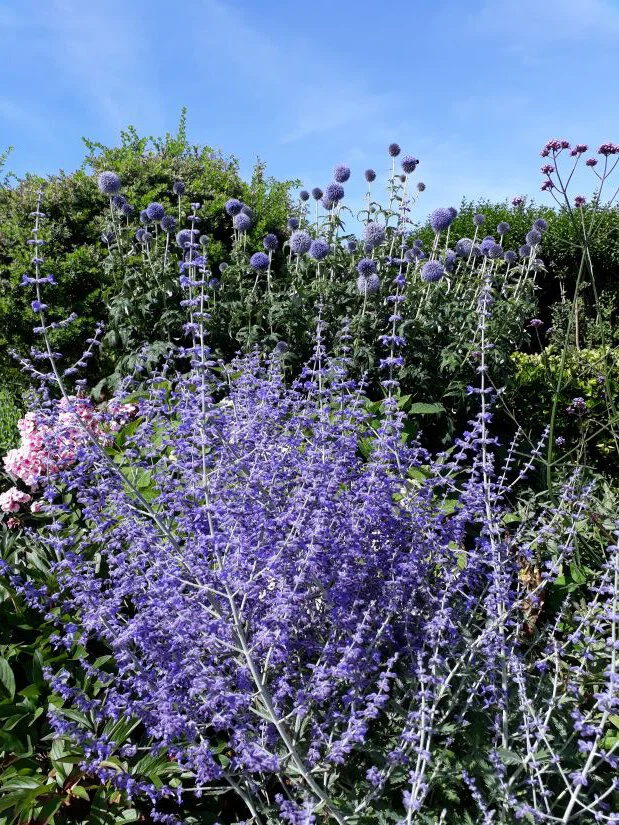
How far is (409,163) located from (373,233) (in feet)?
3.35

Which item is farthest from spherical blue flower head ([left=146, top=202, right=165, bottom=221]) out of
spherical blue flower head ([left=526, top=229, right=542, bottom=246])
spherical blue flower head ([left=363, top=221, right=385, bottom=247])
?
spherical blue flower head ([left=526, top=229, right=542, bottom=246])

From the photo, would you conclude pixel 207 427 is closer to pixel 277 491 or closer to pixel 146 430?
pixel 277 491

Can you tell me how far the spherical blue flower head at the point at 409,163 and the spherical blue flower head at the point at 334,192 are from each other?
680 mm

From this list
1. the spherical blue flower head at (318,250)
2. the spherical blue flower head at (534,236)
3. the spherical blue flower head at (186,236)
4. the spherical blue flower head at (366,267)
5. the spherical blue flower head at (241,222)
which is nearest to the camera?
the spherical blue flower head at (186,236)

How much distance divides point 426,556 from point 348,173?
5783 millimetres

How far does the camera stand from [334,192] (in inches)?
293

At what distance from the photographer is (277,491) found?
122 inches

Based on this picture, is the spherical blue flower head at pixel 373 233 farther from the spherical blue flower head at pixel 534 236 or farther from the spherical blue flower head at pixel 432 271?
Result: the spherical blue flower head at pixel 534 236

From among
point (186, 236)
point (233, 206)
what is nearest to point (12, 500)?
point (186, 236)

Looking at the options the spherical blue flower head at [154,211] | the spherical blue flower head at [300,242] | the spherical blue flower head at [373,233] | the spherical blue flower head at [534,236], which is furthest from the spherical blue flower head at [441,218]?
the spherical blue flower head at [154,211]

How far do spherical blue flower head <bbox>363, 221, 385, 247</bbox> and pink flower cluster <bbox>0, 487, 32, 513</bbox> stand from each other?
12.6ft

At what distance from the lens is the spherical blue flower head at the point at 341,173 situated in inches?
310

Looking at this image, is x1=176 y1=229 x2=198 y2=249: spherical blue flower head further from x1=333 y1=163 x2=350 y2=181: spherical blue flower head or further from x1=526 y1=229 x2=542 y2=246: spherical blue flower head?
x1=526 y1=229 x2=542 y2=246: spherical blue flower head

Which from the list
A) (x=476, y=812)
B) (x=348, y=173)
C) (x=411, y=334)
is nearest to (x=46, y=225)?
(x=348, y=173)
